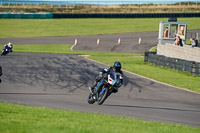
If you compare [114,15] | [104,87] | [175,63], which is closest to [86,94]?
[104,87]

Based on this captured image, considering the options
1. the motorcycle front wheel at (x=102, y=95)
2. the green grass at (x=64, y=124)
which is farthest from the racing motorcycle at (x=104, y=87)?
the green grass at (x=64, y=124)

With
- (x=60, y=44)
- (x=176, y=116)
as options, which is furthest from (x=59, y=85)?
(x=60, y=44)

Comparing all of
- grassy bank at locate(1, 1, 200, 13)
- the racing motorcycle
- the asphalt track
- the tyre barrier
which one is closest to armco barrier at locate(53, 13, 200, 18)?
grassy bank at locate(1, 1, 200, 13)

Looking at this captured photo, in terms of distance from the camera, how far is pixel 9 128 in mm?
7652

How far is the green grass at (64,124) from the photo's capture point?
7.85 metres

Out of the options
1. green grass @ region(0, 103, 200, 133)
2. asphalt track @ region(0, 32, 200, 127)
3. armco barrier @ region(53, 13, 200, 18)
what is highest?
armco barrier @ region(53, 13, 200, 18)

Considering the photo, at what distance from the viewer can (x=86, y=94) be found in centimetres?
1677

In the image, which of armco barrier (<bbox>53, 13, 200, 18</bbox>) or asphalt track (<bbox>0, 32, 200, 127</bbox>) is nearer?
asphalt track (<bbox>0, 32, 200, 127</bbox>)

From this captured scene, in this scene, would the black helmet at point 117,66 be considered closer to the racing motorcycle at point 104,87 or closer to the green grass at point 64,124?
the racing motorcycle at point 104,87

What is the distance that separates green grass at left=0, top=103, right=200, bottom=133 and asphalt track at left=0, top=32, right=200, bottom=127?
2.17 metres

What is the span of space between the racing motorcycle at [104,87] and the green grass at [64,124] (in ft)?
8.45

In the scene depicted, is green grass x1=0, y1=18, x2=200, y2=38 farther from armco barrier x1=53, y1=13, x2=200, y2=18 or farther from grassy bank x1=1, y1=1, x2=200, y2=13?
grassy bank x1=1, y1=1, x2=200, y2=13

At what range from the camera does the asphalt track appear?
44.1 feet

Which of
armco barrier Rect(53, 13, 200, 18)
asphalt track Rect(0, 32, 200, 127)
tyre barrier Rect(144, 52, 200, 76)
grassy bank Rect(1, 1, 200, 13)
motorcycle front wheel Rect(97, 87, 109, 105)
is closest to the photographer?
asphalt track Rect(0, 32, 200, 127)
